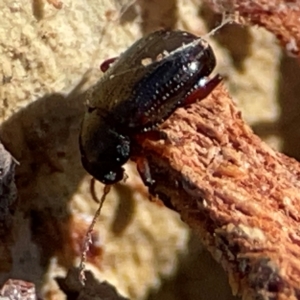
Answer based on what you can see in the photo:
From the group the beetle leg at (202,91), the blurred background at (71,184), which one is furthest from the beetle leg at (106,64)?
the beetle leg at (202,91)

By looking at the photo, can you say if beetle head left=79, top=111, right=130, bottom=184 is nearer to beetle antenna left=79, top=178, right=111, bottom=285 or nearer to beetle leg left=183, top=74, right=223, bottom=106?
beetle antenna left=79, top=178, right=111, bottom=285

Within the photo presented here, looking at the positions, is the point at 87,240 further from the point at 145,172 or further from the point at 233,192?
the point at 233,192

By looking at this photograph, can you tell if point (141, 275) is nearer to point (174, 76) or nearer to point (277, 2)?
point (174, 76)

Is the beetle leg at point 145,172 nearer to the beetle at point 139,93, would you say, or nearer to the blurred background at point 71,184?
the beetle at point 139,93

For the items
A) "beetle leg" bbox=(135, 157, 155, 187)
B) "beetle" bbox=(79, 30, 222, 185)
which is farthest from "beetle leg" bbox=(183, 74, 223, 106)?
"beetle leg" bbox=(135, 157, 155, 187)

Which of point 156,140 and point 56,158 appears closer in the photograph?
point 156,140

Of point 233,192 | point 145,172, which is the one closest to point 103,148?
point 145,172

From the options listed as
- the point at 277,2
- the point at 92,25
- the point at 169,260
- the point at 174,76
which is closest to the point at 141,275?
the point at 169,260
